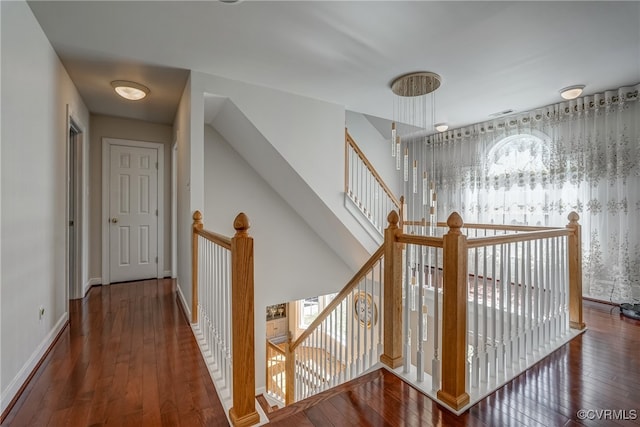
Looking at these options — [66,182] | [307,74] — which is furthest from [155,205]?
[307,74]

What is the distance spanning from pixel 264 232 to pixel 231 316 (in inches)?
104

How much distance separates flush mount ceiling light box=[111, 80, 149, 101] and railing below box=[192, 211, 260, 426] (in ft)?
6.10

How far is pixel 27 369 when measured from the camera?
191 centimetres

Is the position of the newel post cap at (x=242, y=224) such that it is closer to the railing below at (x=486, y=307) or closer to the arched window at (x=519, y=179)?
the railing below at (x=486, y=307)

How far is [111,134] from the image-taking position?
14.0ft

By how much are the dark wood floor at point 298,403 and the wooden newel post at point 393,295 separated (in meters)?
0.15

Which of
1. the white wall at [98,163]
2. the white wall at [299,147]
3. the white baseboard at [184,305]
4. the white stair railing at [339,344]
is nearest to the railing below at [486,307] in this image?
the white stair railing at [339,344]

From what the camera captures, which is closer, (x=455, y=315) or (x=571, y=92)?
(x=455, y=315)

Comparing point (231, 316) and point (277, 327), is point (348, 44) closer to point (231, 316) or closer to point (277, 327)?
point (231, 316)

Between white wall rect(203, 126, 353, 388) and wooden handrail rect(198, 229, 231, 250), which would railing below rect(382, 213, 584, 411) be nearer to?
wooden handrail rect(198, 229, 231, 250)

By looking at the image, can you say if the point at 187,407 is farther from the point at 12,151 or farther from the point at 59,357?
the point at 12,151

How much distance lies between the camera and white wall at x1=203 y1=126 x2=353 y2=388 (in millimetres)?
3953

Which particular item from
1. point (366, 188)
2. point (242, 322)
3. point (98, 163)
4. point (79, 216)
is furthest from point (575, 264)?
point (98, 163)

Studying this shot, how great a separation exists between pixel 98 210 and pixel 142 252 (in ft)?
2.76
